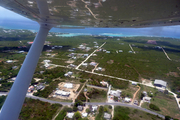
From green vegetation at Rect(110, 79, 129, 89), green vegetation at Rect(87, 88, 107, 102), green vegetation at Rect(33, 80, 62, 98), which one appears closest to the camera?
green vegetation at Rect(87, 88, 107, 102)

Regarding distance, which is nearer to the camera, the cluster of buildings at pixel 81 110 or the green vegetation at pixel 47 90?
the cluster of buildings at pixel 81 110

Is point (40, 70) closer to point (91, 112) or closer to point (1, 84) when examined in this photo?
point (1, 84)

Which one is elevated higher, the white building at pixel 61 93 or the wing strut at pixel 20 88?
→ the wing strut at pixel 20 88

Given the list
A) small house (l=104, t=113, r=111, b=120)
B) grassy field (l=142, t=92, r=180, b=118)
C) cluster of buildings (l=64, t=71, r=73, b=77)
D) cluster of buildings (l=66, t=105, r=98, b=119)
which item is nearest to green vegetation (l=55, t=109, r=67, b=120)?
cluster of buildings (l=66, t=105, r=98, b=119)

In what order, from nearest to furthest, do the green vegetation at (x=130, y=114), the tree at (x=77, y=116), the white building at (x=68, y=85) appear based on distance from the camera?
1. the tree at (x=77, y=116)
2. the green vegetation at (x=130, y=114)
3. the white building at (x=68, y=85)

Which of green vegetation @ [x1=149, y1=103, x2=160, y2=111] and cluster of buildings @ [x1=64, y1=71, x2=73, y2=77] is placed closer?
green vegetation @ [x1=149, y1=103, x2=160, y2=111]

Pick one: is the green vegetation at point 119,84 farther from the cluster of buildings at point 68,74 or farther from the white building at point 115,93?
the cluster of buildings at point 68,74

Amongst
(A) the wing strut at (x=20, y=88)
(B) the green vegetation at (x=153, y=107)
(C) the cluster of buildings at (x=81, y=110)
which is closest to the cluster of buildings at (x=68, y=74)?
(C) the cluster of buildings at (x=81, y=110)

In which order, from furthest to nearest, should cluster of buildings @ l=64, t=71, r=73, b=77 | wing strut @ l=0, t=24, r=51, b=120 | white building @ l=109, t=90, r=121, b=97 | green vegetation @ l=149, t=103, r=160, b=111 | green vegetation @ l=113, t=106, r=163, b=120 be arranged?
cluster of buildings @ l=64, t=71, r=73, b=77 < white building @ l=109, t=90, r=121, b=97 < green vegetation @ l=149, t=103, r=160, b=111 < green vegetation @ l=113, t=106, r=163, b=120 < wing strut @ l=0, t=24, r=51, b=120

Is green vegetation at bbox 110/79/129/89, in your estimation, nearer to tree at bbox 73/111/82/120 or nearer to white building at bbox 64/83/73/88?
white building at bbox 64/83/73/88
